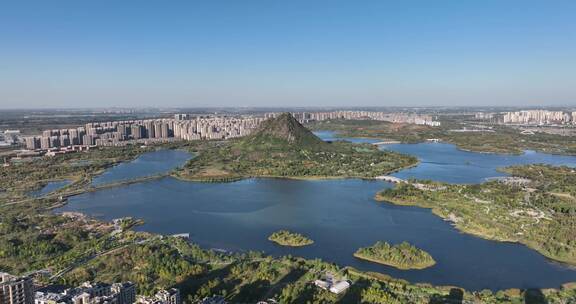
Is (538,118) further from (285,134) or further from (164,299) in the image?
(164,299)

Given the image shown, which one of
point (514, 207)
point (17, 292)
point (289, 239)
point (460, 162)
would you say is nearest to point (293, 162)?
point (460, 162)

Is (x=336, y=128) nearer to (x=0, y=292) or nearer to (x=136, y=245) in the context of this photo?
(x=136, y=245)

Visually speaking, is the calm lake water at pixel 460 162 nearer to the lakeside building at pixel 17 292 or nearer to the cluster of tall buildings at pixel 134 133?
the cluster of tall buildings at pixel 134 133

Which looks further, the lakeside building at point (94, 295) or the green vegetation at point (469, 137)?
the green vegetation at point (469, 137)

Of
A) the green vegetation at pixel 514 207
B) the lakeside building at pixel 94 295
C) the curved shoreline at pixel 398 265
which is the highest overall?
the lakeside building at pixel 94 295

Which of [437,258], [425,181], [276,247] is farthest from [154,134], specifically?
[437,258]

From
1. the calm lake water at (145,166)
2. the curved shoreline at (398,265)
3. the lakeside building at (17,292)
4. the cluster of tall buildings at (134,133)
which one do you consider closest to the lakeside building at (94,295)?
the lakeside building at (17,292)
